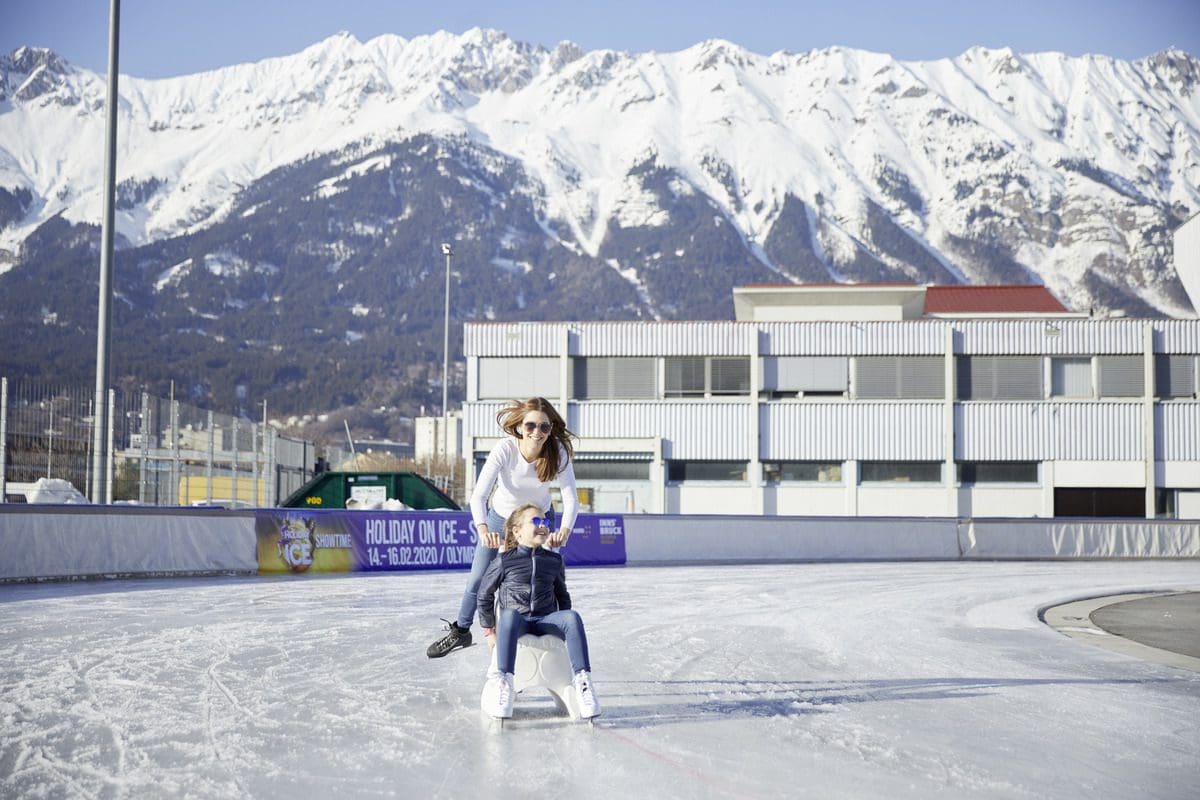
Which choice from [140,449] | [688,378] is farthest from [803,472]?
[140,449]

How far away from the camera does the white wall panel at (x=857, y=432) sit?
52344 millimetres

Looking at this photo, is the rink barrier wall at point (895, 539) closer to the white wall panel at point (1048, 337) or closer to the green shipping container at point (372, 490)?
the green shipping container at point (372, 490)

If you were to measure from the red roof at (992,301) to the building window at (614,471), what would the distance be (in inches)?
702

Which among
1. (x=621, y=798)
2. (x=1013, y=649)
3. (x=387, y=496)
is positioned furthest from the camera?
(x=387, y=496)

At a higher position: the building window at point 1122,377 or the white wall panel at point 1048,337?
the white wall panel at point 1048,337

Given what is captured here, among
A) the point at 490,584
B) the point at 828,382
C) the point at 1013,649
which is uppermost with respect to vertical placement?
the point at 828,382

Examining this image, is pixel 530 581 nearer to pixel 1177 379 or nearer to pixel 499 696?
pixel 499 696

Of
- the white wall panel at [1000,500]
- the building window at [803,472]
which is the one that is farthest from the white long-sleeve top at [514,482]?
the white wall panel at [1000,500]

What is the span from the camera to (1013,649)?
13.1 m

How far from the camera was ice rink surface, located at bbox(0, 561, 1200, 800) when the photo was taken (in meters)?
6.66

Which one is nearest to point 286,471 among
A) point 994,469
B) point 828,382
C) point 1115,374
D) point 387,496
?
point 387,496

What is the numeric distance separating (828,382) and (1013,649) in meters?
40.1

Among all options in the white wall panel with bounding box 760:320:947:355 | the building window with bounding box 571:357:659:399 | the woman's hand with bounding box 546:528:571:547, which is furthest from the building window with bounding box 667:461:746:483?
the woman's hand with bounding box 546:528:571:547

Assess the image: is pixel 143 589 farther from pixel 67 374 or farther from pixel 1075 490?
pixel 67 374
